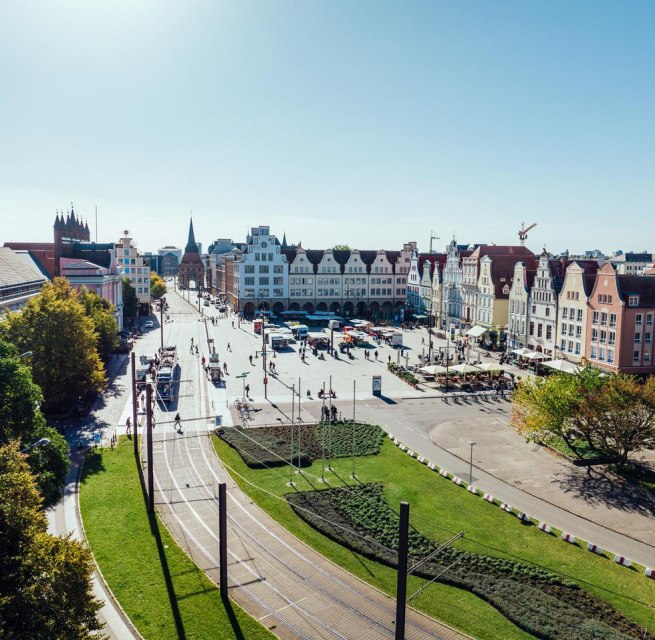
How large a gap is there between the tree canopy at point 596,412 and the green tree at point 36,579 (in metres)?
30.2

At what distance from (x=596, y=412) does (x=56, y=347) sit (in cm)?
4033

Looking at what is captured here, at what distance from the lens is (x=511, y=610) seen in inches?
891

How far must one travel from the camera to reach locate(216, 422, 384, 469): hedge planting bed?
1535 inches

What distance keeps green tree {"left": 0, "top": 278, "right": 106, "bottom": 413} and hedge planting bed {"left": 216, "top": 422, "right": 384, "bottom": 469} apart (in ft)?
44.5

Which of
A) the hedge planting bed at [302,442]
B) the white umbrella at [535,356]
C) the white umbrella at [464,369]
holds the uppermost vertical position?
the white umbrella at [535,356]

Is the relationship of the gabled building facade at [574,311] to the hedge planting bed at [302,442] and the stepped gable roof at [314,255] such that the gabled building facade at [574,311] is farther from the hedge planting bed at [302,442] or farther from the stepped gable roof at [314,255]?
the stepped gable roof at [314,255]

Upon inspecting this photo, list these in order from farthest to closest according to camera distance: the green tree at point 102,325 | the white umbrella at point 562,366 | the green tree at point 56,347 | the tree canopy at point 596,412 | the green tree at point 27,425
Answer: the green tree at point 102,325 → the white umbrella at point 562,366 → the green tree at point 56,347 → the tree canopy at point 596,412 → the green tree at point 27,425

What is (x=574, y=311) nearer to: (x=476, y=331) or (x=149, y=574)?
(x=476, y=331)

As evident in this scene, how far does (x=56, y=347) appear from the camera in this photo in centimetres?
4794

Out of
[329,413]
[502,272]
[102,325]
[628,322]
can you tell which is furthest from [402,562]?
[502,272]

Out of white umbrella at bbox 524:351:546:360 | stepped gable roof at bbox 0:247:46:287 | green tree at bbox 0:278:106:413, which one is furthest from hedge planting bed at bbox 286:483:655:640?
stepped gable roof at bbox 0:247:46:287

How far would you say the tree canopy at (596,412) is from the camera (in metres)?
36.2

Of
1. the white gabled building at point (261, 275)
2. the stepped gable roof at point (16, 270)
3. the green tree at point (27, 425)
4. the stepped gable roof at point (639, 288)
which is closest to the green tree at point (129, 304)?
the white gabled building at point (261, 275)

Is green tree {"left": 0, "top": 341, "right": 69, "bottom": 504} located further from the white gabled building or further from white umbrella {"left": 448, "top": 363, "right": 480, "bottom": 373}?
the white gabled building
